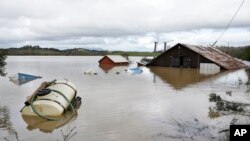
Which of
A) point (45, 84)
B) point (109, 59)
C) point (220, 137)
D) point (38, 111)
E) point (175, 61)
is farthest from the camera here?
point (109, 59)

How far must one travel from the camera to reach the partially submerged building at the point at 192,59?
52.2 meters

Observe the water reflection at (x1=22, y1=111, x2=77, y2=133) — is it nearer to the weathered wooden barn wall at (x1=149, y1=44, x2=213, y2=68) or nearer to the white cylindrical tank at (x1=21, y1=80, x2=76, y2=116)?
the white cylindrical tank at (x1=21, y1=80, x2=76, y2=116)

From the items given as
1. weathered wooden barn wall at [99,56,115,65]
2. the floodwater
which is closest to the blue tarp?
the floodwater

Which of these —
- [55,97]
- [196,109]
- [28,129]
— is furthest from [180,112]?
[28,129]

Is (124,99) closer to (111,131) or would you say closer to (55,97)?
(55,97)

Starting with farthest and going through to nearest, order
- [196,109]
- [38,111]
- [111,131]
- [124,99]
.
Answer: [124,99] < [196,109] < [38,111] < [111,131]

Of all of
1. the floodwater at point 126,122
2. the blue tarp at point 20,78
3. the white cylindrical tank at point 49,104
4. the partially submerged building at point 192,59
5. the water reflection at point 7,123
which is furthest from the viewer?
the partially submerged building at point 192,59

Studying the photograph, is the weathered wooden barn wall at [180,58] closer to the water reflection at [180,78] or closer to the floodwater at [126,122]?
the water reflection at [180,78]

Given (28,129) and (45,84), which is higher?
(45,84)

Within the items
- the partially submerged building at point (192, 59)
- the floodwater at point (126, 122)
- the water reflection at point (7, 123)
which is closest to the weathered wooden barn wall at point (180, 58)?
the partially submerged building at point (192, 59)

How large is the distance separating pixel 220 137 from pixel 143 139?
9.28 ft

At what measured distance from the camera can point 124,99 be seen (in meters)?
21.1

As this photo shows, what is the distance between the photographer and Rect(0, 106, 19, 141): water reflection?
12.8m

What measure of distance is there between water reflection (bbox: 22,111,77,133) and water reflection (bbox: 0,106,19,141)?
774mm
